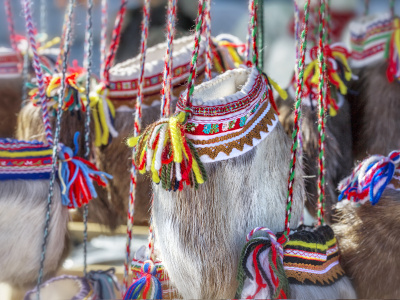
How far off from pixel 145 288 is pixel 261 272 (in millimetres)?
200

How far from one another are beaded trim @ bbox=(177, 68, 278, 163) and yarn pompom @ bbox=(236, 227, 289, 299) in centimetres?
15

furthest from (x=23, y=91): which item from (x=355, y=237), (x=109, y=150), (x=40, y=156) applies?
(x=355, y=237)

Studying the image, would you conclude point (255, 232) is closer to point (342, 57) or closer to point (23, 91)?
point (342, 57)

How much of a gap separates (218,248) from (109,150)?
56cm

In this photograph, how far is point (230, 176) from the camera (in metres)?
0.83

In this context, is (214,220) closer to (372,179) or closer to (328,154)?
(372,179)

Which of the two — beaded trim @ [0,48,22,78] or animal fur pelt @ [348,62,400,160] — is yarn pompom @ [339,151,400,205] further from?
beaded trim @ [0,48,22,78]

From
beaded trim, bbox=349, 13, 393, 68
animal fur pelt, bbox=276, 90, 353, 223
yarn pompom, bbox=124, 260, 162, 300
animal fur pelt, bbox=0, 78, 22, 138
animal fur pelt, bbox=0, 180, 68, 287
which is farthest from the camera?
animal fur pelt, bbox=0, 78, 22, 138

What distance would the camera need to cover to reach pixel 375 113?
122 centimetres

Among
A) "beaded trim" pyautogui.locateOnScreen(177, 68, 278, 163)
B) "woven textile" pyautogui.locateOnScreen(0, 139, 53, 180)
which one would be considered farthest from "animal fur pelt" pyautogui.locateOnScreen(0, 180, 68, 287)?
"beaded trim" pyautogui.locateOnScreen(177, 68, 278, 163)

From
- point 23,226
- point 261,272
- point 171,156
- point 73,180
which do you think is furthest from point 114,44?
point 261,272

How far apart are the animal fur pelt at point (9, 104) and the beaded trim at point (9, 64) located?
17mm

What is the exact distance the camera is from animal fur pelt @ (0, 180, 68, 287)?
39.5 inches

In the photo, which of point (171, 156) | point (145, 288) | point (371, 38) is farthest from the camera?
point (371, 38)
